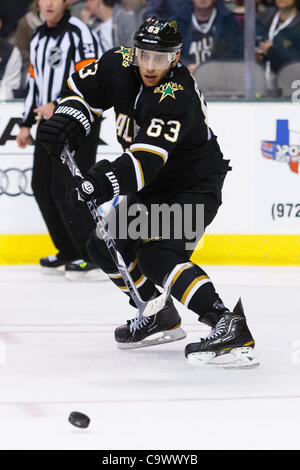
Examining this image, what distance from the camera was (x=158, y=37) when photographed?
123 inches

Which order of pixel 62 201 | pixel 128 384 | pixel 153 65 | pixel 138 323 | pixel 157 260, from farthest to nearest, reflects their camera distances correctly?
pixel 62 201 < pixel 138 323 < pixel 157 260 < pixel 153 65 < pixel 128 384

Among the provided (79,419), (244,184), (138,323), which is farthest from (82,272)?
(79,419)

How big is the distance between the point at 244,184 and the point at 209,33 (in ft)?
2.94

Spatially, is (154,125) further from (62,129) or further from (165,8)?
(165,8)

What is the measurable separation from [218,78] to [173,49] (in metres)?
2.46

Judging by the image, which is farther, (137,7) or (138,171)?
(137,7)

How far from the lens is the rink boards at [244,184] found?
5.40 metres

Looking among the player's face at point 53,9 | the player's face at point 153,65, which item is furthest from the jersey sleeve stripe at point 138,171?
the player's face at point 53,9

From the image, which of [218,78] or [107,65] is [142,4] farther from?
[107,65]

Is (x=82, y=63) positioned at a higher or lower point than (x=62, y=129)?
lower

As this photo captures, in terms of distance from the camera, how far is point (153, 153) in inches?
120

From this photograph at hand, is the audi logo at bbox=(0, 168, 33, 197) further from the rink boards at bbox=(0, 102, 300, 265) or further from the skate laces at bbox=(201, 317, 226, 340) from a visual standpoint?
the skate laces at bbox=(201, 317, 226, 340)

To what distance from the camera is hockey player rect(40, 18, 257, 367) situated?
10.1 ft

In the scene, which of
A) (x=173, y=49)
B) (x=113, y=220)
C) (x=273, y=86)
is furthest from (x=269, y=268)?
(x=173, y=49)
